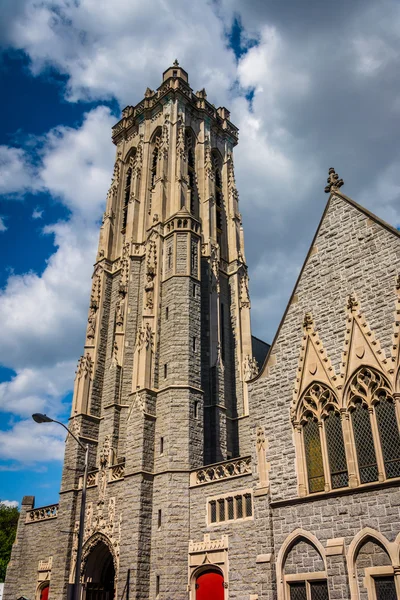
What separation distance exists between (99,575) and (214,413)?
8.98 meters

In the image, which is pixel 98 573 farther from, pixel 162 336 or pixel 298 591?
pixel 298 591

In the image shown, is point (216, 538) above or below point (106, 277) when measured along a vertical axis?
below

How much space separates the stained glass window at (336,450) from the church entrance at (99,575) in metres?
12.7

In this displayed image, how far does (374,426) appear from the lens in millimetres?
15055

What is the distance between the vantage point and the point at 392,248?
54.0 feet

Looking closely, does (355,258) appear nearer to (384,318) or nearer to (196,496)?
(384,318)

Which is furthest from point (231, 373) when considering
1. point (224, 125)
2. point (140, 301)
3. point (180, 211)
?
point (224, 125)

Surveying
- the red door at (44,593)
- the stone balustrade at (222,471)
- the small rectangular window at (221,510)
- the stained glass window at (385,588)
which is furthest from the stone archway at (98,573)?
the stained glass window at (385,588)

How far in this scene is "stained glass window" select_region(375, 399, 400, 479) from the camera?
47.3 feet

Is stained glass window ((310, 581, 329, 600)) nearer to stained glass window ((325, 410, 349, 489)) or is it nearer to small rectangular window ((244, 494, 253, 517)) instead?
stained glass window ((325, 410, 349, 489))

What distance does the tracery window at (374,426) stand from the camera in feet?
47.9

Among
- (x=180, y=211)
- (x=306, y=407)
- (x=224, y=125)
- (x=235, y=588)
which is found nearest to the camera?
(x=306, y=407)

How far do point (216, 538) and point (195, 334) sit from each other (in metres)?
9.18

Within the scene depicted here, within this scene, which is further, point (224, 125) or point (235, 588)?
point (224, 125)
